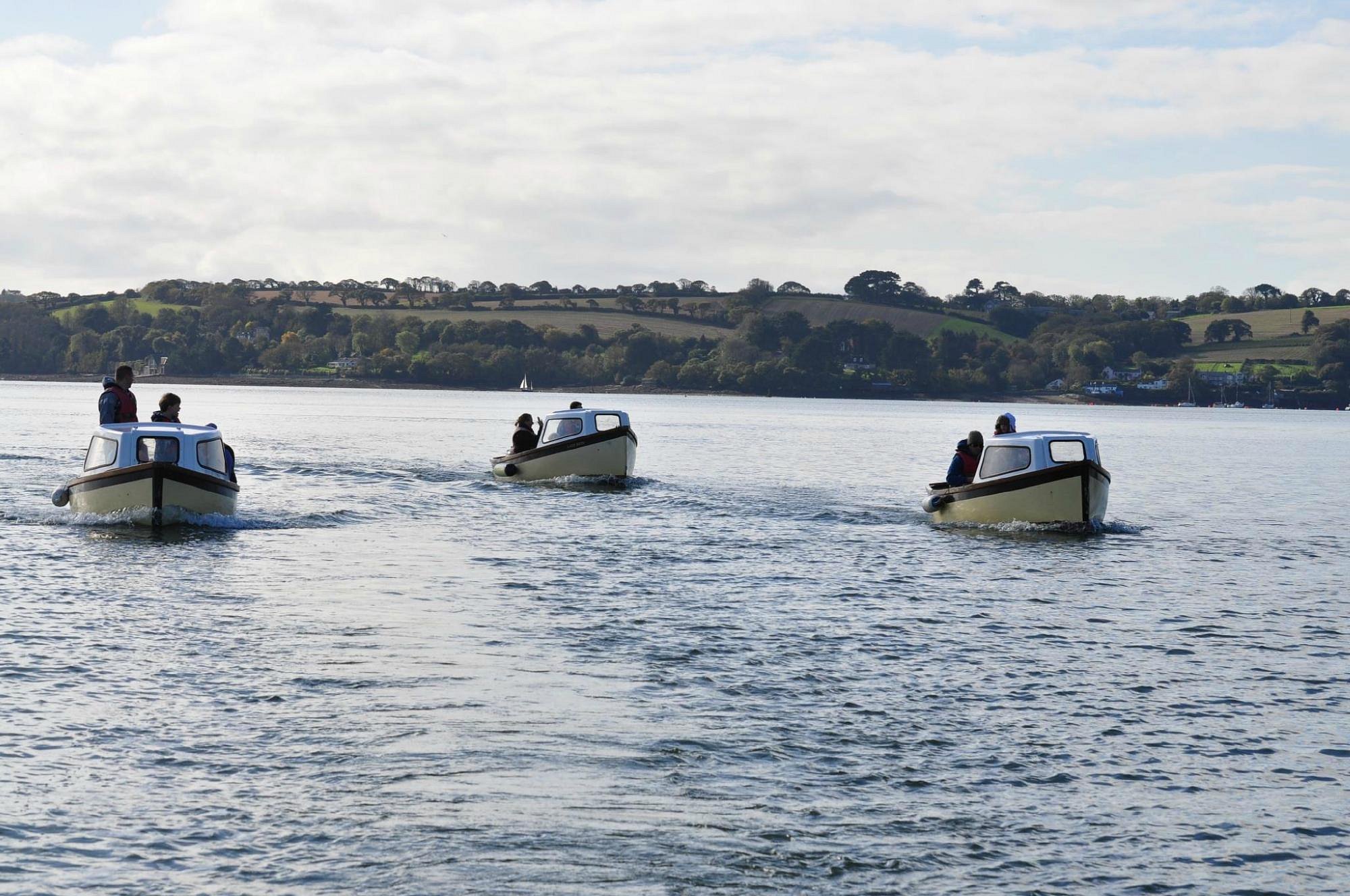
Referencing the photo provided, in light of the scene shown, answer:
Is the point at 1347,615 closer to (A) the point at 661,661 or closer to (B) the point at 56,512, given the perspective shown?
(A) the point at 661,661

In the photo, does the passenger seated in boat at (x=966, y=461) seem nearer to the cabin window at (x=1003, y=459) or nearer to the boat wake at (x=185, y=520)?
the cabin window at (x=1003, y=459)

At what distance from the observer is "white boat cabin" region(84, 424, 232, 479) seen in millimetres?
31547

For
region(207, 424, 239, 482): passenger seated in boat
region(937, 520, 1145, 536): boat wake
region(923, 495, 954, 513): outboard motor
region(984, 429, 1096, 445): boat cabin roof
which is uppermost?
region(984, 429, 1096, 445): boat cabin roof

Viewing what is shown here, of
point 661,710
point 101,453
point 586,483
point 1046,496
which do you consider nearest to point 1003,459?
point 1046,496

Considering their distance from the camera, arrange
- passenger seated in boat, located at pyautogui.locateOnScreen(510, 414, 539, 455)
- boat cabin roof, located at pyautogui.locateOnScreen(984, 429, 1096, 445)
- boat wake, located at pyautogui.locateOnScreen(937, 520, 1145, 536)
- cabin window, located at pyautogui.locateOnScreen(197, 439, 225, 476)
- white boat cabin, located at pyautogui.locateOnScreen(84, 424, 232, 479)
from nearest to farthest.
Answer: white boat cabin, located at pyautogui.locateOnScreen(84, 424, 232, 479)
cabin window, located at pyautogui.locateOnScreen(197, 439, 225, 476)
boat cabin roof, located at pyautogui.locateOnScreen(984, 429, 1096, 445)
boat wake, located at pyautogui.locateOnScreen(937, 520, 1145, 536)
passenger seated in boat, located at pyautogui.locateOnScreen(510, 414, 539, 455)

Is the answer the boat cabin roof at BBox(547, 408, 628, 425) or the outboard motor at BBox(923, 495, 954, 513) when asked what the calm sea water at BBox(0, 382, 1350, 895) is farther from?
the boat cabin roof at BBox(547, 408, 628, 425)

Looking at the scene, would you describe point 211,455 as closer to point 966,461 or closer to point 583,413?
point 583,413

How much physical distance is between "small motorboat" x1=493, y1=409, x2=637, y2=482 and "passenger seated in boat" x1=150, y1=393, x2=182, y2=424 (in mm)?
15612

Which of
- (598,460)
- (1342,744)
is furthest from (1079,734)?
(598,460)

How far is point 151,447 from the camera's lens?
1286 inches

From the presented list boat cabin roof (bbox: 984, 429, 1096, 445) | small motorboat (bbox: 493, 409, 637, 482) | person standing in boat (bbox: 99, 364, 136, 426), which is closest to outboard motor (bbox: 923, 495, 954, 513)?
boat cabin roof (bbox: 984, 429, 1096, 445)

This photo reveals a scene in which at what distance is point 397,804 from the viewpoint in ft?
39.8

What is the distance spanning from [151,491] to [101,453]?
6.31ft

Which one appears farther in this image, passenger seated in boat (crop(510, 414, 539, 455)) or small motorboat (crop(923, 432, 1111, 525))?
passenger seated in boat (crop(510, 414, 539, 455))
